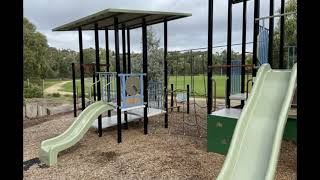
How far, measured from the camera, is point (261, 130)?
3.96m

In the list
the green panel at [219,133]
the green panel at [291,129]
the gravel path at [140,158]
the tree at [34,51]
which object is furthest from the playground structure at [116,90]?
the tree at [34,51]

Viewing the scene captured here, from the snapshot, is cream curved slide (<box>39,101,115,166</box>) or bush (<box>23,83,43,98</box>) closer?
cream curved slide (<box>39,101,115,166</box>)

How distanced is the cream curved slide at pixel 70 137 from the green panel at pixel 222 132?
2.78 meters

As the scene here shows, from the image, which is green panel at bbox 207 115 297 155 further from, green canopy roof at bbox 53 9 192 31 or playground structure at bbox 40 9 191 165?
green canopy roof at bbox 53 9 192 31

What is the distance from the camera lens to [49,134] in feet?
25.4

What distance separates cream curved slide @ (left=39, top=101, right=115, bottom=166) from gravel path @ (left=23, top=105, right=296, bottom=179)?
252 mm

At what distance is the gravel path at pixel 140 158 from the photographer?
4648mm

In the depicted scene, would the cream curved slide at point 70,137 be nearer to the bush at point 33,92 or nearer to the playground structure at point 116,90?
the playground structure at point 116,90

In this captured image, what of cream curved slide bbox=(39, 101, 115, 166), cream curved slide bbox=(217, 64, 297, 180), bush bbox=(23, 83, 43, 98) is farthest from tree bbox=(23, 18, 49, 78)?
cream curved slide bbox=(217, 64, 297, 180)

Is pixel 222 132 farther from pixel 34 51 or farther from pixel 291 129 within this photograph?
pixel 34 51

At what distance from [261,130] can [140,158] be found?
8.33 feet

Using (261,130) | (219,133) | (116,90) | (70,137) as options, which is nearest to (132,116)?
(116,90)

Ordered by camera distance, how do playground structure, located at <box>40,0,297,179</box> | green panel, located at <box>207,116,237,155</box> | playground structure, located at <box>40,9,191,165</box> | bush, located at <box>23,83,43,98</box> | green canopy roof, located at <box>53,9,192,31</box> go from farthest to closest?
bush, located at <box>23,83,43,98</box>
green canopy roof, located at <box>53,9,192,31</box>
playground structure, located at <box>40,9,191,165</box>
green panel, located at <box>207,116,237,155</box>
playground structure, located at <box>40,0,297,179</box>

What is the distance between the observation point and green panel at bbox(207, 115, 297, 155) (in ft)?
17.0
